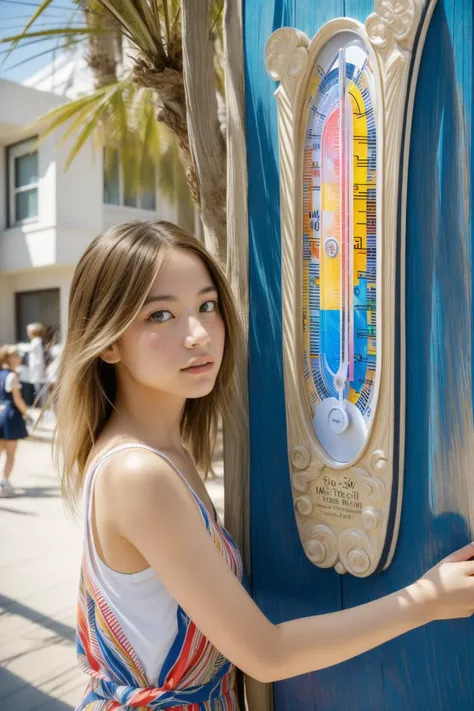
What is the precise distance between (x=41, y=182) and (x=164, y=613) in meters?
14.3

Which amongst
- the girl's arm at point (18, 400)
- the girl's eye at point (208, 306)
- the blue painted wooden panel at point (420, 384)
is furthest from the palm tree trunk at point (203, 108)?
the girl's arm at point (18, 400)

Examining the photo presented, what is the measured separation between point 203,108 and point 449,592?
1.29m

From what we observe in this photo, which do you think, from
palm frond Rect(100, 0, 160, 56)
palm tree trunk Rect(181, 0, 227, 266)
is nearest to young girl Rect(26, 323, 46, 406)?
palm frond Rect(100, 0, 160, 56)

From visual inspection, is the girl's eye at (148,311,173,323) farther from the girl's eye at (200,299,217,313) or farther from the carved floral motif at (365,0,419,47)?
the carved floral motif at (365,0,419,47)

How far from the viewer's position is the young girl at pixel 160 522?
1.19 m

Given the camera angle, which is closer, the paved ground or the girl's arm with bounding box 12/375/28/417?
the paved ground

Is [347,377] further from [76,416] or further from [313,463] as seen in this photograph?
[76,416]

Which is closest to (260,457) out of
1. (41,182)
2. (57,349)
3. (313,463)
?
(313,463)

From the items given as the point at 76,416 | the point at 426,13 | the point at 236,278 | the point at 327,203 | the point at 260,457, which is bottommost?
the point at 260,457

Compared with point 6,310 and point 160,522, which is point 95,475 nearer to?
point 160,522

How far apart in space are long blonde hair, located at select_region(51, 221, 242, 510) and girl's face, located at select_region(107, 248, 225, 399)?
30 mm

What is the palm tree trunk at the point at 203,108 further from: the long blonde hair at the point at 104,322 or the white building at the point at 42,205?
the white building at the point at 42,205

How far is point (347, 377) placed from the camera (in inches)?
57.2

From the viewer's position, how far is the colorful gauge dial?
1.40m
